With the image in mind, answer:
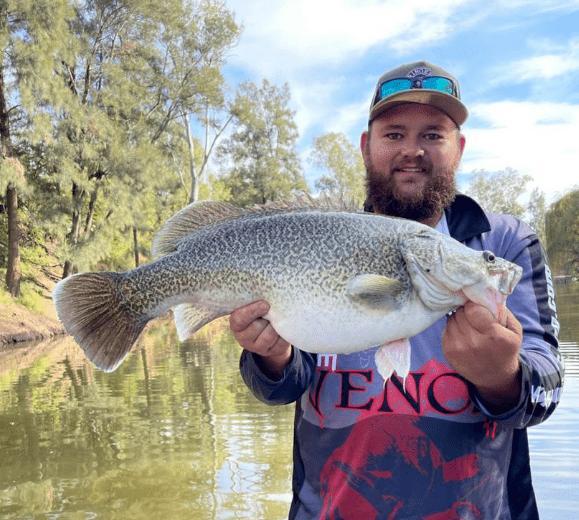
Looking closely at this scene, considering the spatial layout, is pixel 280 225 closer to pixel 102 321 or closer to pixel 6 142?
pixel 102 321

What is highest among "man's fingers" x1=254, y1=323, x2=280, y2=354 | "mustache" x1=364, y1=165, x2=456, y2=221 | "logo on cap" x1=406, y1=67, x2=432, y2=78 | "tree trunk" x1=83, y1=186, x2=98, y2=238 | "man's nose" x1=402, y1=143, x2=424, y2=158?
"tree trunk" x1=83, y1=186, x2=98, y2=238

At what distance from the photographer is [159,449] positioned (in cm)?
645

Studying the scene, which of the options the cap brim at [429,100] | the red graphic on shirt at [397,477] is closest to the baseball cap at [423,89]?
the cap brim at [429,100]

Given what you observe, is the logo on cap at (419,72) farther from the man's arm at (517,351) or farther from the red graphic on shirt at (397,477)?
the red graphic on shirt at (397,477)

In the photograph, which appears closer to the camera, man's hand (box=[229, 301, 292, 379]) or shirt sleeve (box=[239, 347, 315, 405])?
man's hand (box=[229, 301, 292, 379])

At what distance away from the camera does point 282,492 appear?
520cm

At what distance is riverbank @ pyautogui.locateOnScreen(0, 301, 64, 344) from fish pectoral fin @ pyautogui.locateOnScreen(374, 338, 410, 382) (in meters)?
16.9

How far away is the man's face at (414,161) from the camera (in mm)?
2773

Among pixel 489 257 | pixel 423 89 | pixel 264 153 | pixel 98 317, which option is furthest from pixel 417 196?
pixel 264 153

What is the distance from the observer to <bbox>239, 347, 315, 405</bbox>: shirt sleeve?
251 cm

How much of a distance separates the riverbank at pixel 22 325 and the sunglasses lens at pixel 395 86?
16.6 meters

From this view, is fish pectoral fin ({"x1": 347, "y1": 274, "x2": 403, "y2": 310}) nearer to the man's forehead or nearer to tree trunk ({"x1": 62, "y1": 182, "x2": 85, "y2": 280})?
the man's forehead

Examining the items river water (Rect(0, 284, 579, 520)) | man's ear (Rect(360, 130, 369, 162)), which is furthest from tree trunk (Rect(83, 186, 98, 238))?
man's ear (Rect(360, 130, 369, 162))

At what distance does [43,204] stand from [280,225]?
21854 millimetres
